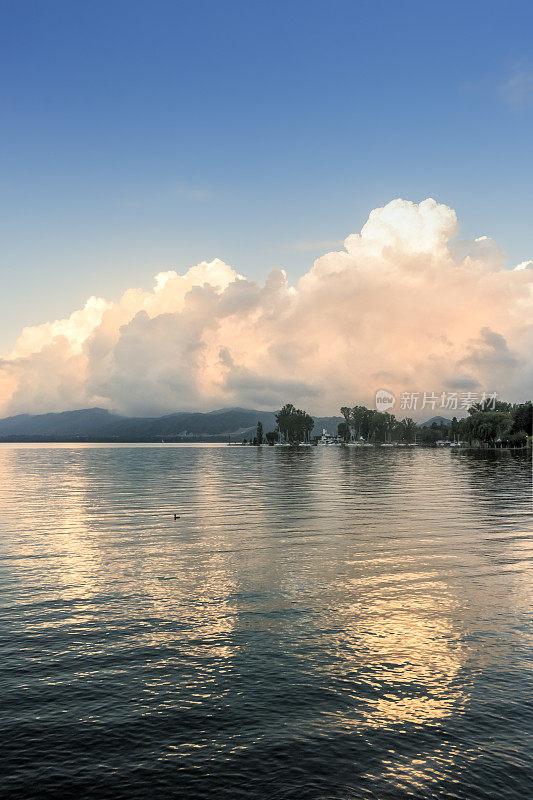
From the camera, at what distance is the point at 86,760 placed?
1377cm

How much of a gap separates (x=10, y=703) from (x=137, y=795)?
605 cm

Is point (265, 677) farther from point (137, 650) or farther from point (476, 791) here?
point (476, 791)

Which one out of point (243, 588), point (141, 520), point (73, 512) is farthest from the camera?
point (73, 512)

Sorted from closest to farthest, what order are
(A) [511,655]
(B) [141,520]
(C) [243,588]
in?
(A) [511,655] < (C) [243,588] < (B) [141,520]

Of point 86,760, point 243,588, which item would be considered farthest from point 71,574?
point 86,760

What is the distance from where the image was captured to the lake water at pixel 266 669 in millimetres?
13289

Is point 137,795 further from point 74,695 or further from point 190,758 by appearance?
point 74,695

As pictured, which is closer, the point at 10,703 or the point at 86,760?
the point at 86,760

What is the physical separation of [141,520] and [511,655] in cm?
→ 4031

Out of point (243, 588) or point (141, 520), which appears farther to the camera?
point (141, 520)

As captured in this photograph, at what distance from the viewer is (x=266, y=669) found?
18.9 m

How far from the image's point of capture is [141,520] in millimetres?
54906

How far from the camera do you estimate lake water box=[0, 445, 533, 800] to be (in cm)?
1329

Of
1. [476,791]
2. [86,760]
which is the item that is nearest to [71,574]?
[86,760]
